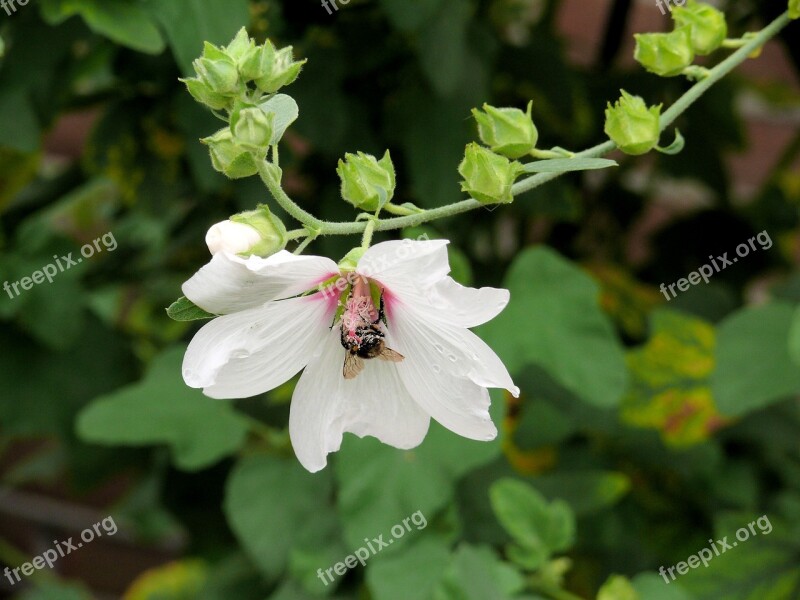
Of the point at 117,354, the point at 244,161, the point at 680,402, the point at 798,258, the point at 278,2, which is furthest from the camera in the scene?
the point at 798,258

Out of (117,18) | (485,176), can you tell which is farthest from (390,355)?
(117,18)

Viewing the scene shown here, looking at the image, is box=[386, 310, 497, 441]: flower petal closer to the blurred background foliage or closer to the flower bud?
the flower bud

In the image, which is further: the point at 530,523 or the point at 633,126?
the point at 530,523

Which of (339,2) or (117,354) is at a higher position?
(339,2)

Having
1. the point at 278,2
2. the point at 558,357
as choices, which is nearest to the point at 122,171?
the point at 278,2

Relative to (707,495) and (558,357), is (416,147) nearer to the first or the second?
(558,357)

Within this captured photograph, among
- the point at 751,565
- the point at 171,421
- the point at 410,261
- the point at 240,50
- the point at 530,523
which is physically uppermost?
the point at 240,50

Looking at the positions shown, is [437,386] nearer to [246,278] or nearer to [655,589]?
[246,278]
